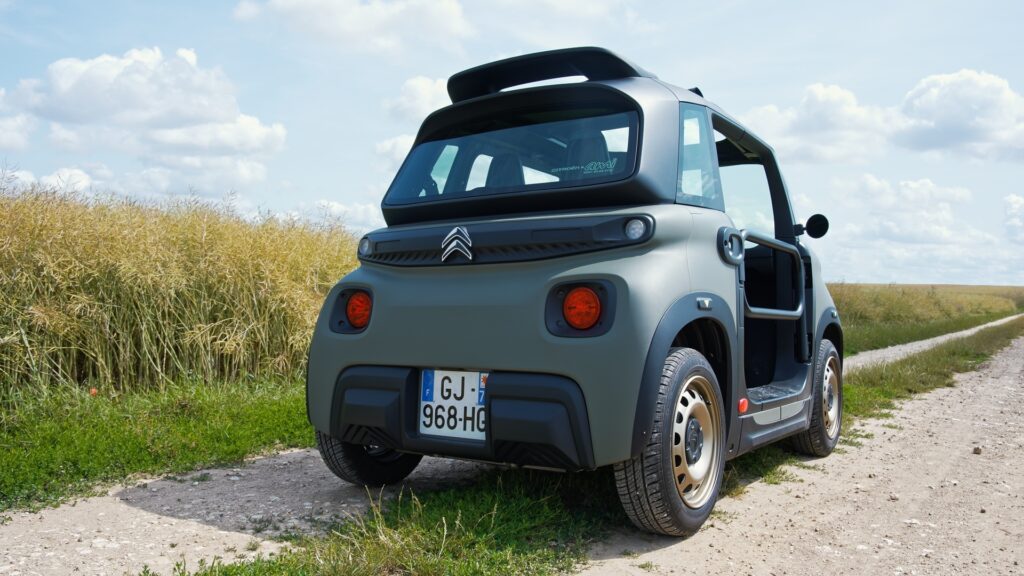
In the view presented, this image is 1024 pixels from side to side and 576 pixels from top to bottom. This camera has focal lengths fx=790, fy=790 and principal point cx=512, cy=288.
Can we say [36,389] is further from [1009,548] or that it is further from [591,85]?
[1009,548]

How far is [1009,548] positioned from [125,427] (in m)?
5.18

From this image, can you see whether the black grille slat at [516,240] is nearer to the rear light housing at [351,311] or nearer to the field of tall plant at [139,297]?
the rear light housing at [351,311]

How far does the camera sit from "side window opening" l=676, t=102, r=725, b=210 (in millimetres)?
3596

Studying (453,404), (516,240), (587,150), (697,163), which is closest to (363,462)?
(453,404)

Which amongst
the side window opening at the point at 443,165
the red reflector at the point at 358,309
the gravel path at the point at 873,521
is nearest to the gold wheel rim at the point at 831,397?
the gravel path at the point at 873,521

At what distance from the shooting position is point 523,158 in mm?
3721

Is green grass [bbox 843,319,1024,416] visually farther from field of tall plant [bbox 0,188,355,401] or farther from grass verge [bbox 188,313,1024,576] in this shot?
field of tall plant [bbox 0,188,355,401]

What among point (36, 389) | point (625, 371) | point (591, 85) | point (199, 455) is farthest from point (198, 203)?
point (625, 371)

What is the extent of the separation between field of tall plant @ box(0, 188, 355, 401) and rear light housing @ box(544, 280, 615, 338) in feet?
16.1

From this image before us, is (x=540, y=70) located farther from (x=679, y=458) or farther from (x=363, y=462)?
(x=363, y=462)

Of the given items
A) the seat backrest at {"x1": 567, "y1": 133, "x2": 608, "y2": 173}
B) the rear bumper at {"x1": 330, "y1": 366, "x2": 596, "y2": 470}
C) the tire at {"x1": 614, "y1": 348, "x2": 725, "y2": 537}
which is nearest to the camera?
the rear bumper at {"x1": 330, "y1": 366, "x2": 596, "y2": 470}

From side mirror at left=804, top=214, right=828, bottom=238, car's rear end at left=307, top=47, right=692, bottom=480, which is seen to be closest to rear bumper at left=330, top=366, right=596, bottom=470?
car's rear end at left=307, top=47, right=692, bottom=480

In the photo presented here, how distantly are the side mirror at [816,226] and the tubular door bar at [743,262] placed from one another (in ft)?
1.37

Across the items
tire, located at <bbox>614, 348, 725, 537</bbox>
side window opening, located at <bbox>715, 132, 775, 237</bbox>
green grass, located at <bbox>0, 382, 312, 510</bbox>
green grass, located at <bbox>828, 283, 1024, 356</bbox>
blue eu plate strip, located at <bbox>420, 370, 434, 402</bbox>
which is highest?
side window opening, located at <bbox>715, 132, 775, 237</bbox>
